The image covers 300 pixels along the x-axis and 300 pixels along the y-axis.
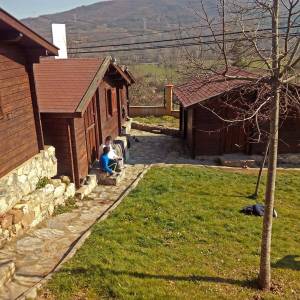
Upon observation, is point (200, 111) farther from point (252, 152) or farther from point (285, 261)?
point (285, 261)

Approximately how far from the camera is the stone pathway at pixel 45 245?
590 centimetres

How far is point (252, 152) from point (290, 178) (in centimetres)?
267

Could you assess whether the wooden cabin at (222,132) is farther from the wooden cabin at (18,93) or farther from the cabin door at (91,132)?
the wooden cabin at (18,93)

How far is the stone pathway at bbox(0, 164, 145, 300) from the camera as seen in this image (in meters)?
5.90

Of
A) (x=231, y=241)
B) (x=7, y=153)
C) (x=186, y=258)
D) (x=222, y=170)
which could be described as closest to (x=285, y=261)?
(x=231, y=241)

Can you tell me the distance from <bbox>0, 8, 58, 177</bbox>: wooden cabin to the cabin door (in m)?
2.61

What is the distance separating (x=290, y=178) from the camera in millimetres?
12648

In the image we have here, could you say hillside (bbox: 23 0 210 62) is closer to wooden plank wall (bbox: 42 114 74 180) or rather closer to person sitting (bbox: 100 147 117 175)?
person sitting (bbox: 100 147 117 175)

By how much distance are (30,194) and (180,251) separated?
144 inches

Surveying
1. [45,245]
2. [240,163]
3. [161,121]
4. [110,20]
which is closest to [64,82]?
[45,245]

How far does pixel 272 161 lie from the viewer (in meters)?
5.41

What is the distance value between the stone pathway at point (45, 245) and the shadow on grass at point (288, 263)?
3.88m

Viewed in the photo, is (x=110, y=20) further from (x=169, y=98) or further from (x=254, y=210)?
(x=254, y=210)

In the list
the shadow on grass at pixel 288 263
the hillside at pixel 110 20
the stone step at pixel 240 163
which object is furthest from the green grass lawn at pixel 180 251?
the hillside at pixel 110 20
